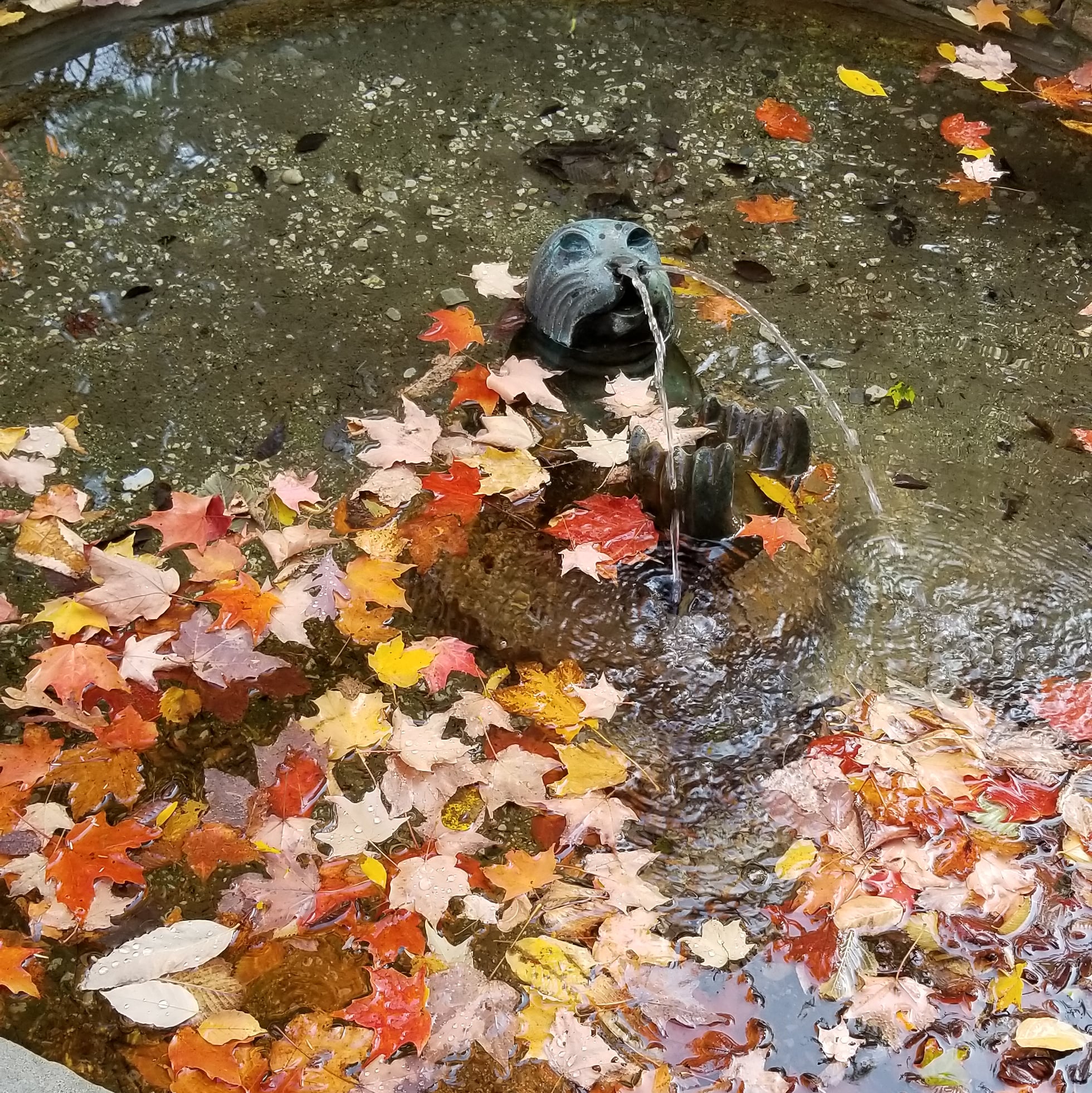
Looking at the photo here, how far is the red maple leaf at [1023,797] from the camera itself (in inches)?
102

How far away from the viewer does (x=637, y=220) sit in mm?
4168

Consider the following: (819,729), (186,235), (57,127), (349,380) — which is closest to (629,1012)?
(819,729)

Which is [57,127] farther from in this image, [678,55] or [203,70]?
[678,55]

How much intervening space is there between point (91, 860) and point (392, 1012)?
85cm

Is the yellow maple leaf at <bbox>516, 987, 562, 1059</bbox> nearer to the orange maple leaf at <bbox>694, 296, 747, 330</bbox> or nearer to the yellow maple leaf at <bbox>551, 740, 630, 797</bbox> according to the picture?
the yellow maple leaf at <bbox>551, 740, 630, 797</bbox>

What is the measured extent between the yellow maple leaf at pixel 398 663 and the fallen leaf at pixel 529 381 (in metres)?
0.94

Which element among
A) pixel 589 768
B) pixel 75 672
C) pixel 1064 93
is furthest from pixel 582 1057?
pixel 1064 93

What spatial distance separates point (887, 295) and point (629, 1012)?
284cm

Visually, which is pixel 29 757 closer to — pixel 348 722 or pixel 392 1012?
pixel 348 722

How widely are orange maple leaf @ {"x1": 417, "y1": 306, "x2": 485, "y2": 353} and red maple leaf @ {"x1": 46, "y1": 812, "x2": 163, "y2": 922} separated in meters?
1.99

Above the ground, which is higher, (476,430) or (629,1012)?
(476,430)

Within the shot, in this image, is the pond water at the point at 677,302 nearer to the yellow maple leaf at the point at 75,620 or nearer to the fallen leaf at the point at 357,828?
the yellow maple leaf at the point at 75,620

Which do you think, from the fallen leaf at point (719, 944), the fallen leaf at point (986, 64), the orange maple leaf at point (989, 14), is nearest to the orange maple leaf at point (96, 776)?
the fallen leaf at point (719, 944)

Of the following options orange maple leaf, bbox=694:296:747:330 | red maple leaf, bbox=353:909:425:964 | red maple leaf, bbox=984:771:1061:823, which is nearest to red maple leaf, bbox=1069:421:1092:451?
orange maple leaf, bbox=694:296:747:330
